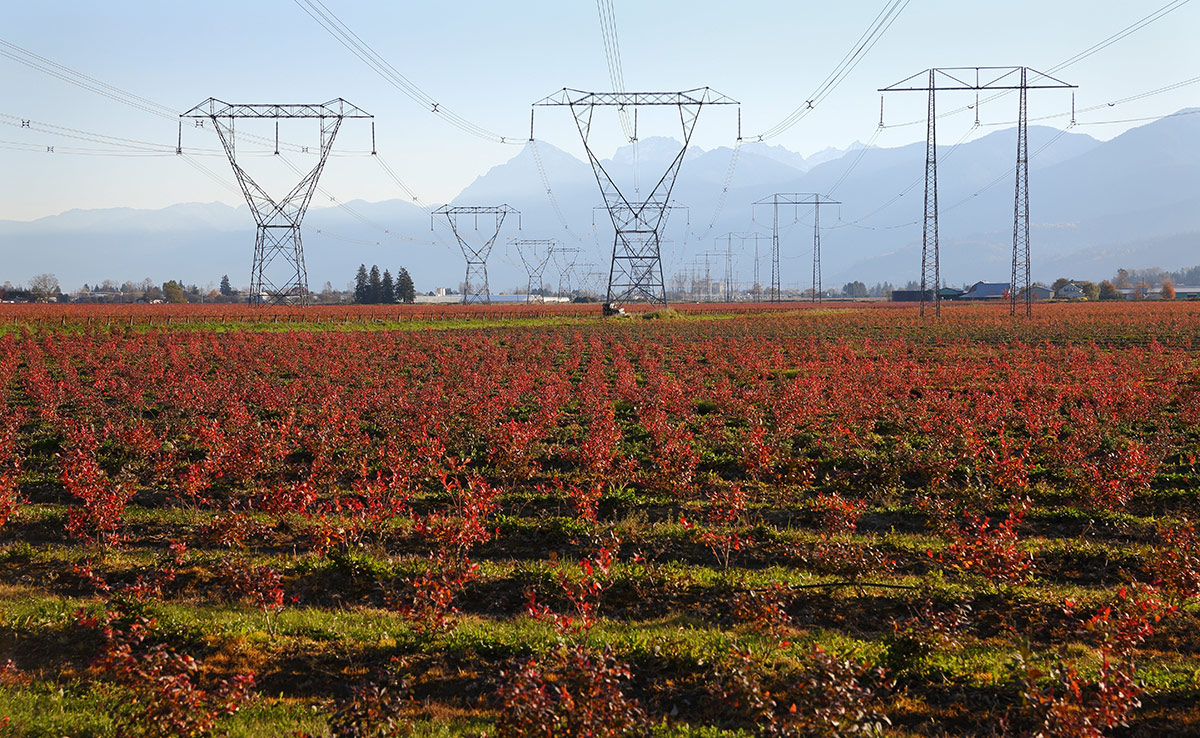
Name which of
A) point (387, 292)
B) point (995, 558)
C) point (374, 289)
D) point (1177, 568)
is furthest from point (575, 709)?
point (387, 292)

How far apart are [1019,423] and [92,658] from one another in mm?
19826

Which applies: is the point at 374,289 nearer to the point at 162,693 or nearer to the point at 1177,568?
the point at 162,693

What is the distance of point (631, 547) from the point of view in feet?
38.3

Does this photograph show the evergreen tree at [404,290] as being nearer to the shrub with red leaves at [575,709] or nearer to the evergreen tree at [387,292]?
the evergreen tree at [387,292]


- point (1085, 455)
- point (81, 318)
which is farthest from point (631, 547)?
point (81, 318)

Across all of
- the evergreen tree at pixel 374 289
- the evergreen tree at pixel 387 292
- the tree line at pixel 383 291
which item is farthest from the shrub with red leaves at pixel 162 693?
the evergreen tree at pixel 387 292

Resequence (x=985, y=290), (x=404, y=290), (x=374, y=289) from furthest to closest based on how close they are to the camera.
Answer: (x=985, y=290)
(x=404, y=290)
(x=374, y=289)

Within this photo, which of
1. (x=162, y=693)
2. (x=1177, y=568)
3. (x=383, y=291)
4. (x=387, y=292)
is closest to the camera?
(x=162, y=693)

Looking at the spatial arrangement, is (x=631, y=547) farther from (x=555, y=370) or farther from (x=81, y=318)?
(x=81, y=318)

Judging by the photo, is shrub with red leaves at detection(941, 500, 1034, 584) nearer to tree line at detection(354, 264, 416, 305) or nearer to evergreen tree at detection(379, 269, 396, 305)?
tree line at detection(354, 264, 416, 305)

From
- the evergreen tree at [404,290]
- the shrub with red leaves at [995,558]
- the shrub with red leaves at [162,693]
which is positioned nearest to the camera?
the shrub with red leaves at [162,693]

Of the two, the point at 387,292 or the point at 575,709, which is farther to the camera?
the point at 387,292

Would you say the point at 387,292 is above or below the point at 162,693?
above

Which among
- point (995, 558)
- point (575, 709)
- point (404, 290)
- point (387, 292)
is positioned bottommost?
point (575, 709)
